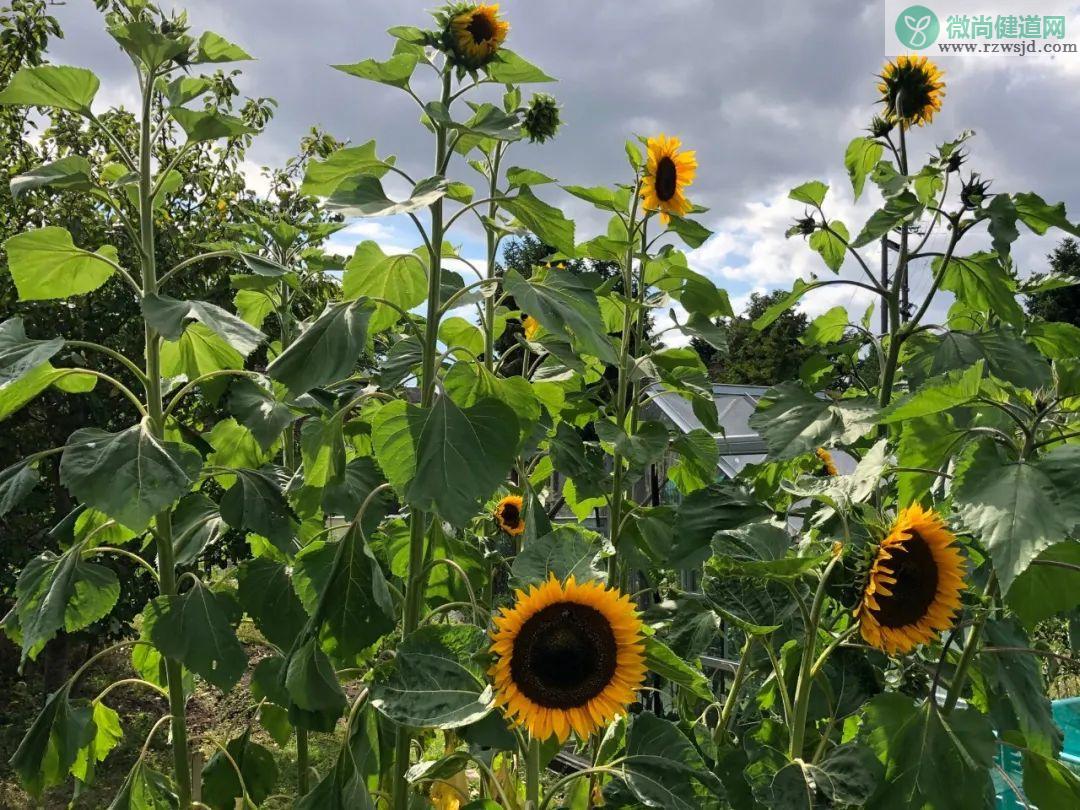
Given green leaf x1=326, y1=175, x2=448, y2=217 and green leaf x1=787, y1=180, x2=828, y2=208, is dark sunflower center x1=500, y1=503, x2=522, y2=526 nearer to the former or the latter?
green leaf x1=787, y1=180, x2=828, y2=208

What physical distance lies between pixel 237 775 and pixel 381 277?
117 centimetres

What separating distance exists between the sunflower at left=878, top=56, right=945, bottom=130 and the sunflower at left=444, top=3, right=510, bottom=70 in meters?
0.85

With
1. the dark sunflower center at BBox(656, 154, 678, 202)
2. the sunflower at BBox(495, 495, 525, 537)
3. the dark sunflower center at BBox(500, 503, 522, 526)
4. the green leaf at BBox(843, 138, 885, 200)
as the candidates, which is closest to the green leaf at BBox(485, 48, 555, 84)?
the dark sunflower center at BBox(656, 154, 678, 202)

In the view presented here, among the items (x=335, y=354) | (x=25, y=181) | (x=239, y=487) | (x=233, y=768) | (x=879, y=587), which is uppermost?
(x=25, y=181)

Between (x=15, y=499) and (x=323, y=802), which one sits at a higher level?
(x=15, y=499)

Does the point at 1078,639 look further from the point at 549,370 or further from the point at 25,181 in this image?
the point at 25,181

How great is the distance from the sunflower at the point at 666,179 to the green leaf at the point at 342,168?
77 cm

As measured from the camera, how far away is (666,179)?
6.27 ft

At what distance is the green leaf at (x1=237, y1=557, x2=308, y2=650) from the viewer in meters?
1.57

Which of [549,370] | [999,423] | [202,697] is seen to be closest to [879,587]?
[999,423]

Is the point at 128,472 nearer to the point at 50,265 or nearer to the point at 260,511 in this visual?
the point at 260,511

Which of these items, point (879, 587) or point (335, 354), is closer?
point (879, 587)

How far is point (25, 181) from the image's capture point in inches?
52.5

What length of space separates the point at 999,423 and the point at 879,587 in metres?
0.40
